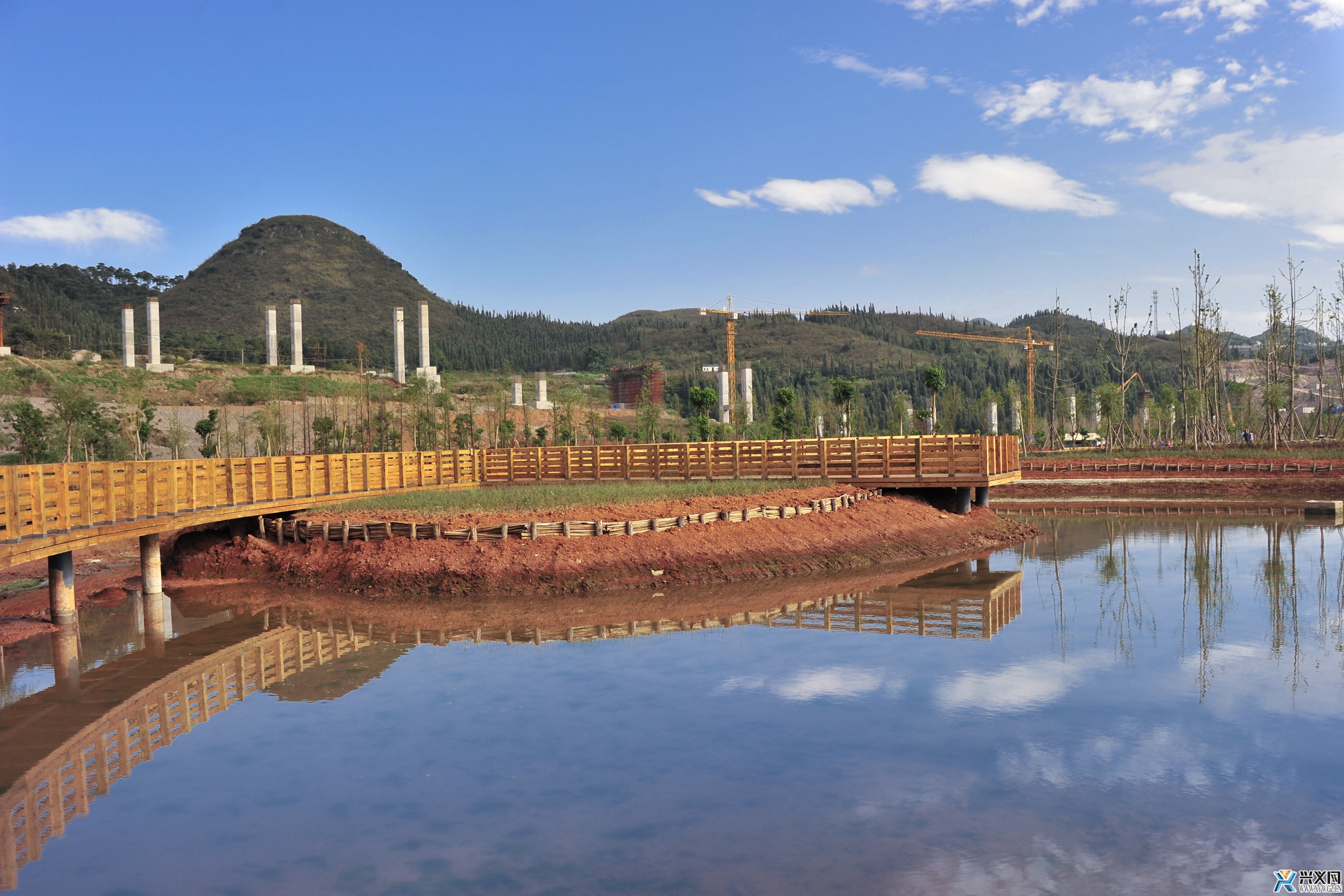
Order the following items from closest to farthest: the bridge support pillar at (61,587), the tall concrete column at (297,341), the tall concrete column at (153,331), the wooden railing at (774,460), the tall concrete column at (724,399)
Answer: the bridge support pillar at (61,587)
the wooden railing at (774,460)
the tall concrete column at (153,331)
the tall concrete column at (297,341)
the tall concrete column at (724,399)

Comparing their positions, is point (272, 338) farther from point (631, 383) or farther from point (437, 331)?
point (437, 331)

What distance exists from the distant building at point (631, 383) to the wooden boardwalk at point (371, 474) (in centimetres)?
8273

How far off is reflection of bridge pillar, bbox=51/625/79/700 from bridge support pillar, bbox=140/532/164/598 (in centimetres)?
275

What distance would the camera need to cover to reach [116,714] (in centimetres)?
1068

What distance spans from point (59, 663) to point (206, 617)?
3469 millimetres

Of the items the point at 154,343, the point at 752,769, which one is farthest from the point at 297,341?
the point at 752,769

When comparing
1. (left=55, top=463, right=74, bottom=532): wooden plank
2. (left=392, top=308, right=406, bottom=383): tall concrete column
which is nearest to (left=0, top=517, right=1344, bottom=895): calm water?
(left=55, top=463, right=74, bottom=532): wooden plank

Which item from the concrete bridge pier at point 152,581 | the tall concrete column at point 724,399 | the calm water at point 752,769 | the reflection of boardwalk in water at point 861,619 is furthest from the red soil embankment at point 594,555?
the tall concrete column at point 724,399

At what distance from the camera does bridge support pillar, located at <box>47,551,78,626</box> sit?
50.5ft

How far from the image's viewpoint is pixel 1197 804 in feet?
24.7

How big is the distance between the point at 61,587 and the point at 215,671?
509cm

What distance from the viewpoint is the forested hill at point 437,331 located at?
12744 cm

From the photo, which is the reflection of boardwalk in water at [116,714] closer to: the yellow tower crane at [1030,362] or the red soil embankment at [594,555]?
the red soil embankment at [594,555]

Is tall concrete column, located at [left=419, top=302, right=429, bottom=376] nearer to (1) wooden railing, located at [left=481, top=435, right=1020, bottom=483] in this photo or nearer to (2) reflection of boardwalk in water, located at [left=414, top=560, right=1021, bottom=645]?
(1) wooden railing, located at [left=481, top=435, right=1020, bottom=483]
